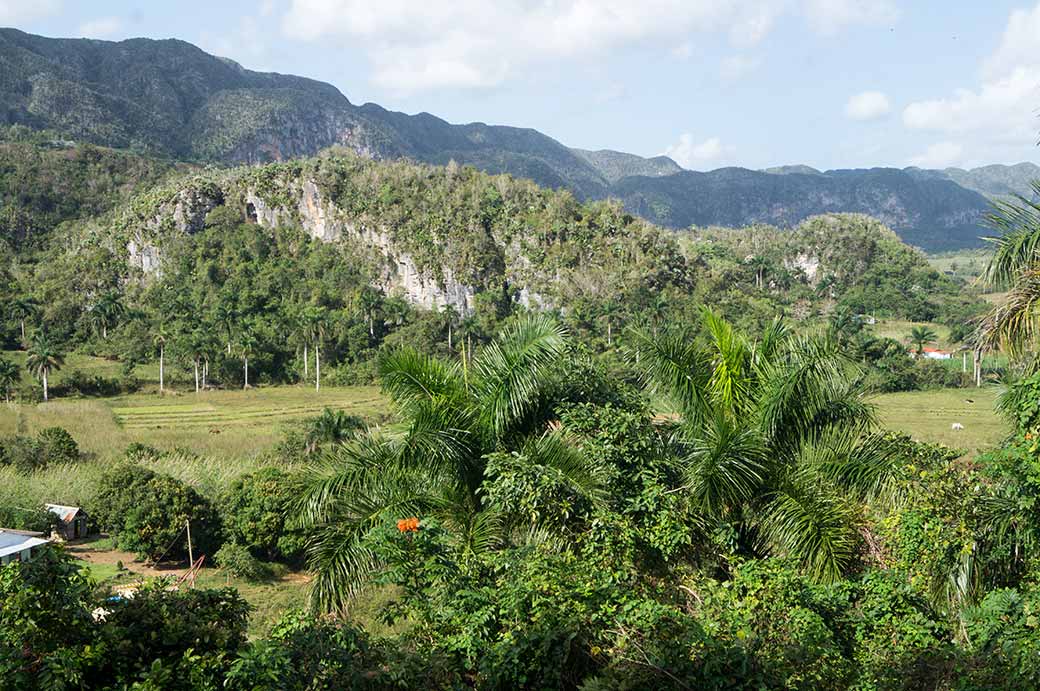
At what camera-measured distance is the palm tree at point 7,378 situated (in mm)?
46000

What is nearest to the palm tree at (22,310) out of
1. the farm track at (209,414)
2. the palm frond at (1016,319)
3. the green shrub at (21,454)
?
the farm track at (209,414)

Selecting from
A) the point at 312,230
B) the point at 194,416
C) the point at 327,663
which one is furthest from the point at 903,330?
the point at 327,663

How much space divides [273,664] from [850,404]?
5852 millimetres

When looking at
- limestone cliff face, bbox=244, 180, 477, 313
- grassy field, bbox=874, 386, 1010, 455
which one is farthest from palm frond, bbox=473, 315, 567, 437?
limestone cliff face, bbox=244, 180, 477, 313

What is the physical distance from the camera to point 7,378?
4694cm

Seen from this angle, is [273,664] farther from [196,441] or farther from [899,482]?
[196,441]

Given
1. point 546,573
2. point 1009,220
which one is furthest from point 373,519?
point 1009,220

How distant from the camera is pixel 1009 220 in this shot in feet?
23.5

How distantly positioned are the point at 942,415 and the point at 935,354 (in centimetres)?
2442

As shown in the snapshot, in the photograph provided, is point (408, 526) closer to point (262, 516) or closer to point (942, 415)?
point (262, 516)

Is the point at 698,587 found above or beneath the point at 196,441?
above

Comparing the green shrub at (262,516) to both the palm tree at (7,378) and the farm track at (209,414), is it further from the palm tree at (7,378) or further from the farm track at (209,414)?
the palm tree at (7,378)

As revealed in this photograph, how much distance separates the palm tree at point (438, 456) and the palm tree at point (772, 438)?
3.48 feet

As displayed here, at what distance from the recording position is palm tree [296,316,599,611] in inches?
280
